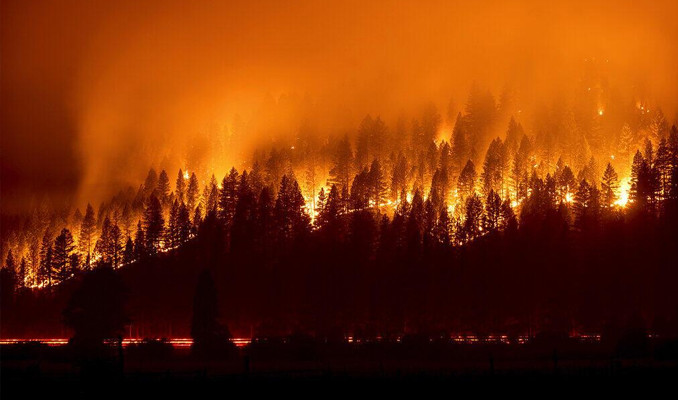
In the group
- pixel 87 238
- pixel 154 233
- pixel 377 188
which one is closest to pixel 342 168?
pixel 377 188

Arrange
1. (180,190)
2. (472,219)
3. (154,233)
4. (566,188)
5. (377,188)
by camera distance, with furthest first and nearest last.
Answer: (180,190), (377,188), (154,233), (566,188), (472,219)

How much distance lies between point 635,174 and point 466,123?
67.9 m

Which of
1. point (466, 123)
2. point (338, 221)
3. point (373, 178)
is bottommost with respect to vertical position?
point (338, 221)

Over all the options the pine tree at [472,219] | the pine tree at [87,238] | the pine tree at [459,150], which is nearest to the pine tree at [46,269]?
the pine tree at [87,238]

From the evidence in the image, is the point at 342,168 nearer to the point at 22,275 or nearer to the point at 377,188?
the point at 377,188

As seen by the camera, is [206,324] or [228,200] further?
[228,200]

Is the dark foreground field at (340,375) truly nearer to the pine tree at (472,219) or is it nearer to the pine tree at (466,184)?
the pine tree at (472,219)

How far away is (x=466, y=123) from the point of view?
195m

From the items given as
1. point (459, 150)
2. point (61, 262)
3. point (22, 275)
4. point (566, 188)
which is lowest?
point (22, 275)

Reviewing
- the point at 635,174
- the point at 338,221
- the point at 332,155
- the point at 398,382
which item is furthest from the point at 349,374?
the point at 332,155

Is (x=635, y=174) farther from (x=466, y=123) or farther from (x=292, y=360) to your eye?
(x=292, y=360)

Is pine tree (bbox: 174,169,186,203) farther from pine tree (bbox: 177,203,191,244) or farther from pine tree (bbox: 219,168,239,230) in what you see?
pine tree (bbox: 177,203,191,244)

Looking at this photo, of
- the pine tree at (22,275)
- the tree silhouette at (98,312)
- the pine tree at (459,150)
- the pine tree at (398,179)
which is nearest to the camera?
the tree silhouette at (98,312)

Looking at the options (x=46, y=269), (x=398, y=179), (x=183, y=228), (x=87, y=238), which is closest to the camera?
(x=183, y=228)
